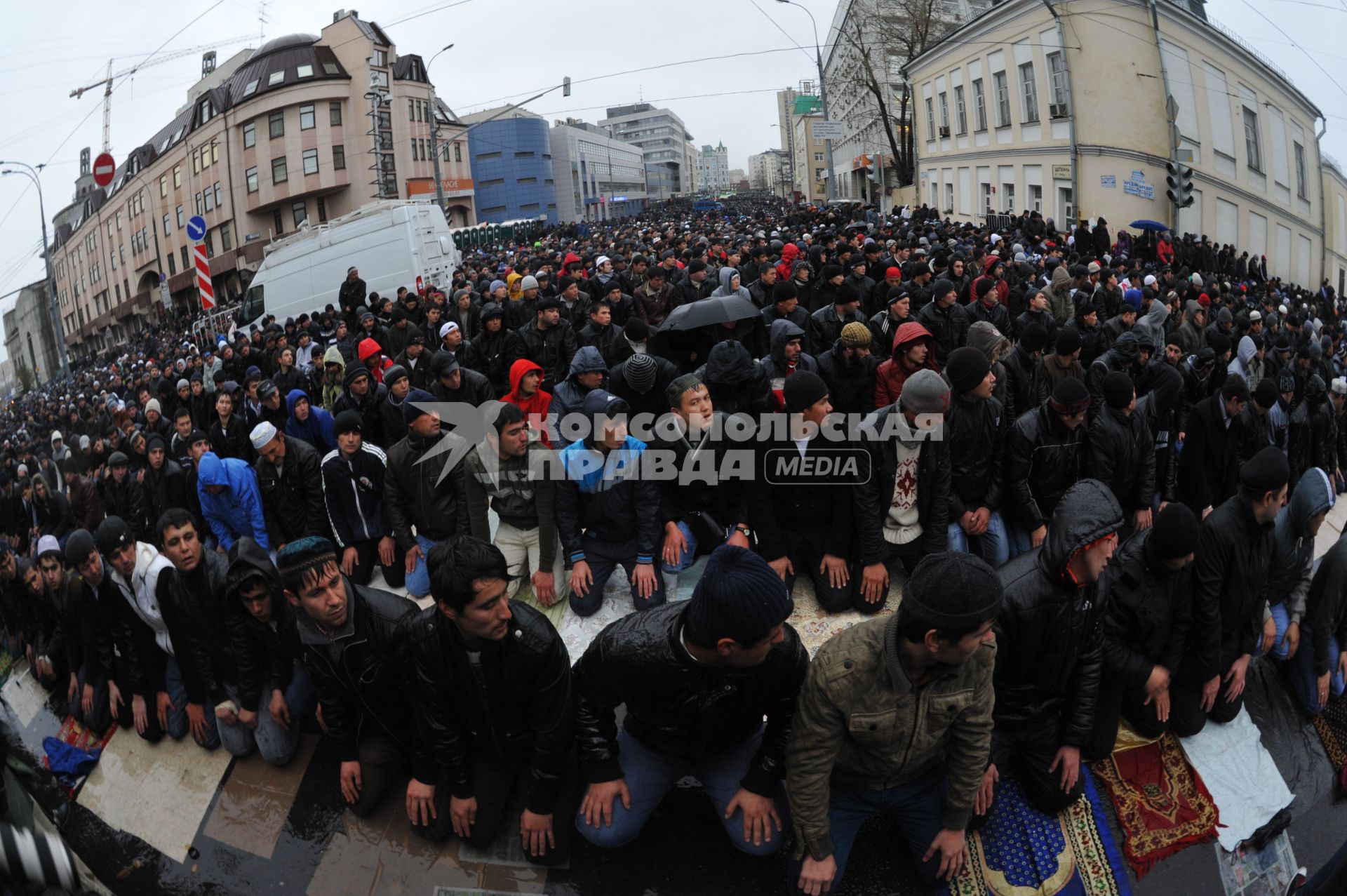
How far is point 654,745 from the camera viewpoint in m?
3.08

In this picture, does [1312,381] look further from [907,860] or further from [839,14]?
[839,14]

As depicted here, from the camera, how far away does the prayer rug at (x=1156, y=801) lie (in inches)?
125

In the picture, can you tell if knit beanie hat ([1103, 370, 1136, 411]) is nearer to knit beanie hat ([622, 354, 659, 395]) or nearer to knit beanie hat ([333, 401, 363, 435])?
knit beanie hat ([622, 354, 659, 395])

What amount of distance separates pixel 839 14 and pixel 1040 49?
160ft

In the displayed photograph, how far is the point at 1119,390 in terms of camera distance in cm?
435

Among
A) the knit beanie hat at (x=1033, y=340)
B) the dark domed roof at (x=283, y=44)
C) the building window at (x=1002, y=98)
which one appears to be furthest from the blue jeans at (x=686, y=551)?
the dark domed roof at (x=283, y=44)

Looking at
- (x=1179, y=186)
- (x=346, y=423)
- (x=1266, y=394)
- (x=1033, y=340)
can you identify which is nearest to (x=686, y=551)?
(x=346, y=423)

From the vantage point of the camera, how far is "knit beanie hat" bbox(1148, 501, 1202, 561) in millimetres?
3010

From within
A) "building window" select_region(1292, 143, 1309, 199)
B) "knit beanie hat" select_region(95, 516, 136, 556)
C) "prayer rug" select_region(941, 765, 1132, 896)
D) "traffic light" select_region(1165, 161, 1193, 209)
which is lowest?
"prayer rug" select_region(941, 765, 1132, 896)

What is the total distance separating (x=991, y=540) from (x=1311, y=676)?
1.65m

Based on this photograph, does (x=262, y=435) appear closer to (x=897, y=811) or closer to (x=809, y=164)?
(x=897, y=811)

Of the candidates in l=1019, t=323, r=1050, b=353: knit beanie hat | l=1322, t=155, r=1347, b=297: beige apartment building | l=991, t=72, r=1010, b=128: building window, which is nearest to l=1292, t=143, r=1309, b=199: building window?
l=1322, t=155, r=1347, b=297: beige apartment building

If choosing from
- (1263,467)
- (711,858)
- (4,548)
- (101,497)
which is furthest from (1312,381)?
(101,497)

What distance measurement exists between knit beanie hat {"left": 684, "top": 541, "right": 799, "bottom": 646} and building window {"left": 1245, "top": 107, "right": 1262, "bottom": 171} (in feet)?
93.8
